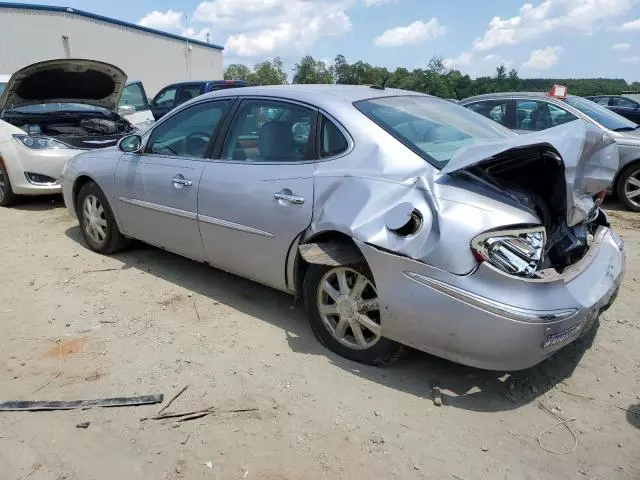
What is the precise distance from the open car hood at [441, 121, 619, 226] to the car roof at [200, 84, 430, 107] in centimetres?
99

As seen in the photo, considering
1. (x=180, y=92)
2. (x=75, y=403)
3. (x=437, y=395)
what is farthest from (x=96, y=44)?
(x=437, y=395)

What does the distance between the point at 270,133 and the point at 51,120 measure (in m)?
5.31

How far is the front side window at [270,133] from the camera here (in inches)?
136

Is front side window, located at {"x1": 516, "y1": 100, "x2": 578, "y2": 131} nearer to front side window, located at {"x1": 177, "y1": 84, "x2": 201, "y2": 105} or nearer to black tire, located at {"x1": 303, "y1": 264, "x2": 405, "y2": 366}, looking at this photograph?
black tire, located at {"x1": 303, "y1": 264, "x2": 405, "y2": 366}

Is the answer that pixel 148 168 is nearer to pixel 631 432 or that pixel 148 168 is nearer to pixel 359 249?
pixel 359 249

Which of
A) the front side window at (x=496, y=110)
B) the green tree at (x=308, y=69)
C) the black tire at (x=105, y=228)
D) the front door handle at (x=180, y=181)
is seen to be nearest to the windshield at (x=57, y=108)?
the black tire at (x=105, y=228)

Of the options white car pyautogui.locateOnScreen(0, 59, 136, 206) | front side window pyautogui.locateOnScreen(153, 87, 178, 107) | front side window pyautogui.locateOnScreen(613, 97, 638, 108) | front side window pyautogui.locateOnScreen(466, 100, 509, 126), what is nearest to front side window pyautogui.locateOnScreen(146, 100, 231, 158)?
white car pyautogui.locateOnScreen(0, 59, 136, 206)

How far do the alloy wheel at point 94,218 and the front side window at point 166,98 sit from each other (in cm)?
939

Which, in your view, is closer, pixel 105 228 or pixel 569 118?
pixel 105 228

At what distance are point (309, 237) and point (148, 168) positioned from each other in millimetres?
1860

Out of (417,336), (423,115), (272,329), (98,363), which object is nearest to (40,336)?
(98,363)

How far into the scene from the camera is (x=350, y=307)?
313 cm

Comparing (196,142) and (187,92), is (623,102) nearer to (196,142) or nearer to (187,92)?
(187,92)

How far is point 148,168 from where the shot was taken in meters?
4.38
